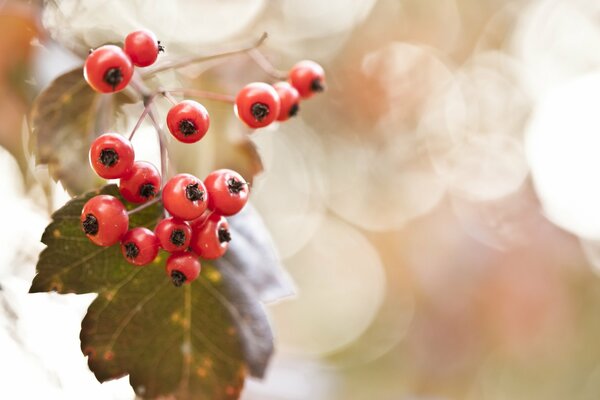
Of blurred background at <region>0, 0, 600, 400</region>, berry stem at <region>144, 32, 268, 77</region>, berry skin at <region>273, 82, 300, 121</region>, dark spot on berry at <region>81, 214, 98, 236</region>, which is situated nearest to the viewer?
dark spot on berry at <region>81, 214, 98, 236</region>

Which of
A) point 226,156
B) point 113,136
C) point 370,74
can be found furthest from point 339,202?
point 113,136

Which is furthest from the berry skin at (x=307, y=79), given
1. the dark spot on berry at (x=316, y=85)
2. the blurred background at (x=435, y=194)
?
the blurred background at (x=435, y=194)

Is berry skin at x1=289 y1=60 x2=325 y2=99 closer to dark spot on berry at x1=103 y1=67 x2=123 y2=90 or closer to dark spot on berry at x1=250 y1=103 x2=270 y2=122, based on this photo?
dark spot on berry at x1=250 y1=103 x2=270 y2=122

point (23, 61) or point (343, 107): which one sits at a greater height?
point (23, 61)

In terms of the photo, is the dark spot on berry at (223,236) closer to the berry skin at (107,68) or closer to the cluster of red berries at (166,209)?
the cluster of red berries at (166,209)

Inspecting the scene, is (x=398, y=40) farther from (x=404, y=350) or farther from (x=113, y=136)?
(x=113, y=136)

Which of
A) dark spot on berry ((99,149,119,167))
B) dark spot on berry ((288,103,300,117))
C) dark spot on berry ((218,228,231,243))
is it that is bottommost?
dark spot on berry ((218,228,231,243))

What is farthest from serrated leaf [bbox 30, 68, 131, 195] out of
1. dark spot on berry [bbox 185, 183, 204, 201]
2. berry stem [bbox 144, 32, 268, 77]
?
dark spot on berry [bbox 185, 183, 204, 201]
